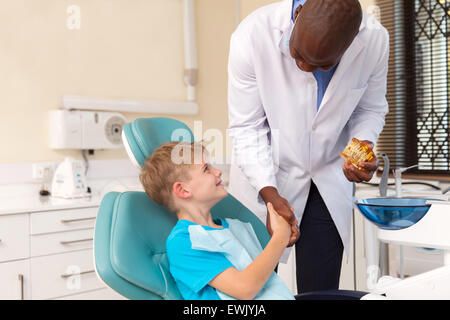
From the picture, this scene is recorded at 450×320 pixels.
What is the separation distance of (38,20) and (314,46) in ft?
7.11

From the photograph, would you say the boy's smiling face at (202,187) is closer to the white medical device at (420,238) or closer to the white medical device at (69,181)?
the white medical device at (420,238)

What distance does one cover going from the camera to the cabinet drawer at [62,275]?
2.25 meters

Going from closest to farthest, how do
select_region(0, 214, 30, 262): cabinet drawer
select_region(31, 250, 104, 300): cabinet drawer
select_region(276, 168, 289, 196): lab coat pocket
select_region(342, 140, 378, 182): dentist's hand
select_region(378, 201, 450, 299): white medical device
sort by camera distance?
select_region(378, 201, 450, 299): white medical device, select_region(342, 140, 378, 182): dentist's hand, select_region(276, 168, 289, 196): lab coat pocket, select_region(0, 214, 30, 262): cabinet drawer, select_region(31, 250, 104, 300): cabinet drawer

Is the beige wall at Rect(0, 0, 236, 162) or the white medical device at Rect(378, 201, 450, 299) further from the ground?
the beige wall at Rect(0, 0, 236, 162)

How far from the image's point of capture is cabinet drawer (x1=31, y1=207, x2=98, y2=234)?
88.3 inches

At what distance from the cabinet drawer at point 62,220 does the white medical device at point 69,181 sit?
0.48 feet

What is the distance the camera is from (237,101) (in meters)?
1.44

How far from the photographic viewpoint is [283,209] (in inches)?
47.8

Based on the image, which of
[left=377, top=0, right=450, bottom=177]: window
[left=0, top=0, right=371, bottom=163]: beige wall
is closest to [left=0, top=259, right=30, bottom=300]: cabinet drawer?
[left=0, top=0, right=371, bottom=163]: beige wall

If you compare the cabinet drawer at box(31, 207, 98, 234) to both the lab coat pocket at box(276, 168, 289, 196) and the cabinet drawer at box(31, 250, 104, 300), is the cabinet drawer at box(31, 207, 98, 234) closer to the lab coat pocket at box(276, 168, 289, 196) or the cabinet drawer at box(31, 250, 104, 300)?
the cabinet drawer at box(31, 250, 104, 300)

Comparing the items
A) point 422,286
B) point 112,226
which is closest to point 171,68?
point 112,226

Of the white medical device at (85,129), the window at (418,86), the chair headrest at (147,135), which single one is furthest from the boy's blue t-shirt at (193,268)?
the window at (418,86)

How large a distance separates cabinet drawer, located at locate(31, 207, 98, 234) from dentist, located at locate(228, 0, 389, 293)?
113cm
